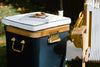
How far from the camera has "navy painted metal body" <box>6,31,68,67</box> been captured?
287cm

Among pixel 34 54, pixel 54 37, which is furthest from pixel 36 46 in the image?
pixel 54 37

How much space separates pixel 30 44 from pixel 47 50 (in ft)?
0.79

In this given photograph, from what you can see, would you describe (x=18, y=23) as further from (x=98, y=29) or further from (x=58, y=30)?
(x=98, y=29)

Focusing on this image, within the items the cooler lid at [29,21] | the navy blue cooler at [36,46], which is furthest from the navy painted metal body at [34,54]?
the cooler lid at [29,21]

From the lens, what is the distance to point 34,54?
2.88m

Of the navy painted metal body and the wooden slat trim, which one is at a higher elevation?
the wooden slat trim

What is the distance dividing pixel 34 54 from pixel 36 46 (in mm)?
99

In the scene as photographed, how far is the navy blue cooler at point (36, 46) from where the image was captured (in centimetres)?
286

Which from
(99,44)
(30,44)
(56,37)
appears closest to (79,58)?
(99,44)

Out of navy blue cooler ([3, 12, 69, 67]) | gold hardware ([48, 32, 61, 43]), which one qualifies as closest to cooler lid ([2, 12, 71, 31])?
navy blue cooler ([3, 12, 69, 67])

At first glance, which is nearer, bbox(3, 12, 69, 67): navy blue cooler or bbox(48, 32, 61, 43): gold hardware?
bbox(3, 12, 69, 67): navy blue cooler

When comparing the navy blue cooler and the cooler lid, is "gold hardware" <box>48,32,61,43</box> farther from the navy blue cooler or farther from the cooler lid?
the cooler lid

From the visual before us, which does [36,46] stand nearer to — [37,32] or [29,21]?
[37,32]

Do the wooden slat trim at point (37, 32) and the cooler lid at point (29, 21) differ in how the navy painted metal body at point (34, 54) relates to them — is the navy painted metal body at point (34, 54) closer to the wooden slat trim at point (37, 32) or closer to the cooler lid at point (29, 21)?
the wooden slat trim at point (37, 32)
